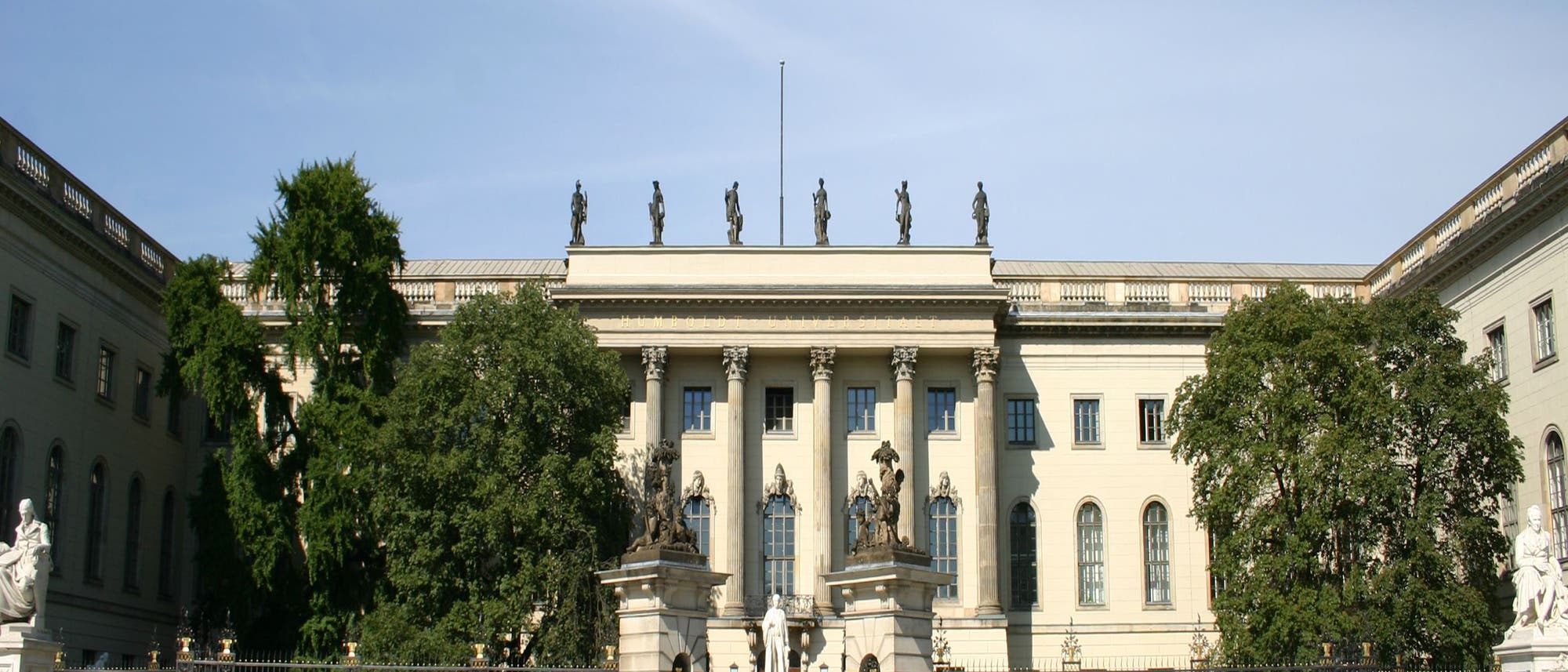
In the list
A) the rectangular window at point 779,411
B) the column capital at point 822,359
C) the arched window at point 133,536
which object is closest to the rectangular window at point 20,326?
the arched window at point 133,536

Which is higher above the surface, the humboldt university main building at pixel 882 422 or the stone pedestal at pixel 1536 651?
the humboldt university main building at pixel 882 422

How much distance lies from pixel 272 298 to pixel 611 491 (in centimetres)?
1228

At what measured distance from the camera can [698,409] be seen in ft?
179

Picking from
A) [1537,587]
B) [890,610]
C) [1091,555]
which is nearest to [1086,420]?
[1091,555]

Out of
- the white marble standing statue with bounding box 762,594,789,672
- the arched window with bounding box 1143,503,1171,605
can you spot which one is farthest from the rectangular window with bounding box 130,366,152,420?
the arched window with bounding box 1143,503,1171,605

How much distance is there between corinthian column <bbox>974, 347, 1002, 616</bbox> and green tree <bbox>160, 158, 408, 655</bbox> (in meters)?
17.4

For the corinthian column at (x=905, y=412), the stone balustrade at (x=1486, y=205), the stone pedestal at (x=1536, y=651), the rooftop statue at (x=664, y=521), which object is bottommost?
the stone pedestal at (x=1536, y=651)

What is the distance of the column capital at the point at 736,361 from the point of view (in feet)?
174

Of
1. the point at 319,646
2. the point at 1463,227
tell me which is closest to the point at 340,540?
the point at 319,646

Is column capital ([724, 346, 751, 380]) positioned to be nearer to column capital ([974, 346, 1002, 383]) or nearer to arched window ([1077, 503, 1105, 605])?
column capital ([974, 346, 1002, 383])

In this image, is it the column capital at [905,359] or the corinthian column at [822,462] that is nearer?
the corinthian column at [822,462]

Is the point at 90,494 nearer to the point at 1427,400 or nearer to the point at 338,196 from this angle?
the point at 338,196

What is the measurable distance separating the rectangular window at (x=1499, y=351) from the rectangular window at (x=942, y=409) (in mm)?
16273

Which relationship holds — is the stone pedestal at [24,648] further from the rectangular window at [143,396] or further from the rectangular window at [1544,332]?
the rectangular window at [1544,332]
